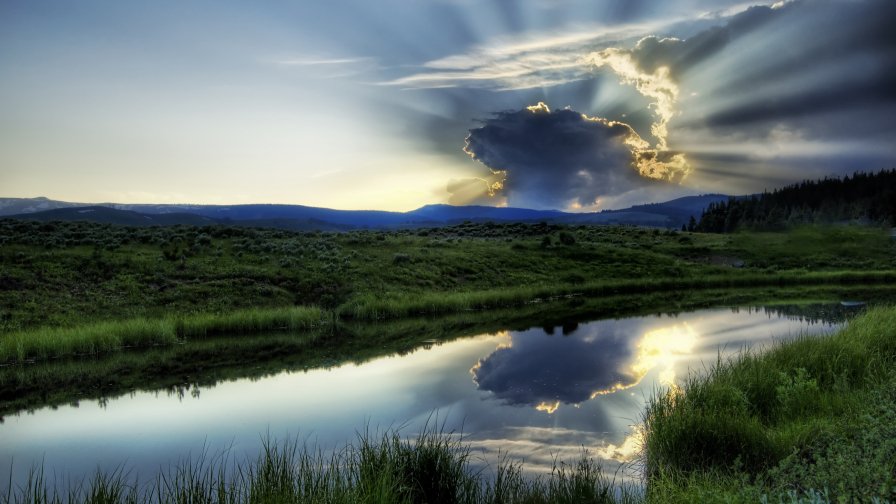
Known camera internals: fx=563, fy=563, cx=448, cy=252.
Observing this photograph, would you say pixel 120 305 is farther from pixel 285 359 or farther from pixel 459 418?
pixel 459 418

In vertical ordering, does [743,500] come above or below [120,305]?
above

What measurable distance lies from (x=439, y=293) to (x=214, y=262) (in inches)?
649

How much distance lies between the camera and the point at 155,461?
12.3 meters

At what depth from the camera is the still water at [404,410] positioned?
42.3 ft

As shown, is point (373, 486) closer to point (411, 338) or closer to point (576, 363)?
point (576, 363)

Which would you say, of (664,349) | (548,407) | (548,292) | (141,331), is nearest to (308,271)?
(141,331)

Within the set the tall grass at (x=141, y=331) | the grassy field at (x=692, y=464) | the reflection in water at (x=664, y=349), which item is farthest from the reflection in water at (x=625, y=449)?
the tall grass at (x=141, y=331)

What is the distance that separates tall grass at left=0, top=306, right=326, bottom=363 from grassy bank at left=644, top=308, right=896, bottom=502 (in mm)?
22633

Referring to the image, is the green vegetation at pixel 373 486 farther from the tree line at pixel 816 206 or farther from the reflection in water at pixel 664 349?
the tree line at pixel 816 206

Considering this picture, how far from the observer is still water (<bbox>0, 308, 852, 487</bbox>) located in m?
12.9

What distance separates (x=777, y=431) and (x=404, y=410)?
966 cm

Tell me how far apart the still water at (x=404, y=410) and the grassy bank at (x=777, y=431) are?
5.75 feet

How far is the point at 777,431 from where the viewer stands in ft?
34.9

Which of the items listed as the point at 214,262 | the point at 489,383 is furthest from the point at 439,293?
the point at 489,383
